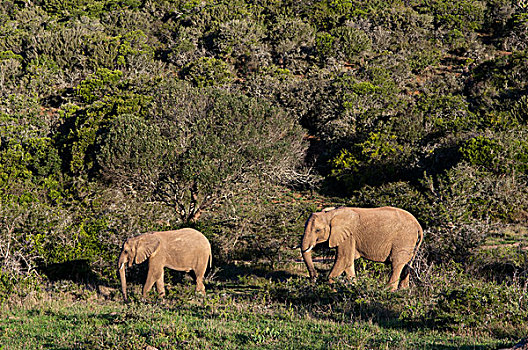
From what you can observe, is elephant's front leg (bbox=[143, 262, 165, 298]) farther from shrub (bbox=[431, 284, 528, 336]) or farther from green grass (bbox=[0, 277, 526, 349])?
shrub (bbox=[431, 284, 528, 336])

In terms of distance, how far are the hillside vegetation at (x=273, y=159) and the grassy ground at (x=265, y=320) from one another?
73 mm

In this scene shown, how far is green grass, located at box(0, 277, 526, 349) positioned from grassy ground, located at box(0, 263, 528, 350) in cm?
2

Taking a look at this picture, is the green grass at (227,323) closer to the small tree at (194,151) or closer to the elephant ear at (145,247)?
the elephant ear at (145,247)

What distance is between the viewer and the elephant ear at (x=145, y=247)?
40.5 ft

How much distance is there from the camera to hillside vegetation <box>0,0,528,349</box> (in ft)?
35.8

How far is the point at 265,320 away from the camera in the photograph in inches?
399

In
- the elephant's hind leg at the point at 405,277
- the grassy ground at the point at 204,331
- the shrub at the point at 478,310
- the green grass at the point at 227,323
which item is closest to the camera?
the grassy ground at the point at 204,331

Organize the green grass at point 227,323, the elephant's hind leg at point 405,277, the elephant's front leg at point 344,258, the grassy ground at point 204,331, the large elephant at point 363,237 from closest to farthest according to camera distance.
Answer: the grassy ground at point 204,331 < the green grass at point 227,323 < the large elephant at point 363,237 < the elephant's front leg at point 344,258 < the elephant's hind leg at point 405,277

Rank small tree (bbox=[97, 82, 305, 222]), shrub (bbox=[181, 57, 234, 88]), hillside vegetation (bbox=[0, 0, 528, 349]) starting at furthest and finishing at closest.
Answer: shrub (bbox=[181, 57, 234, 88])
small tree (bbox=[97, 82, 305, 222])
hillside vegetation (bbox=[0, 0, 528, 349])

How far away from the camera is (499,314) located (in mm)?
9391

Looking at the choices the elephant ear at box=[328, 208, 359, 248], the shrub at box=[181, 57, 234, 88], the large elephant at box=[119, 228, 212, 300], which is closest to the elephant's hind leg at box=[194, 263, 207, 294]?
the large elephant at box=[119, 228, 212, 300]

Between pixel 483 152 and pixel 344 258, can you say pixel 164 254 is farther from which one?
pixel 483 152

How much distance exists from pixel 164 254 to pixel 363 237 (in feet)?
16.6

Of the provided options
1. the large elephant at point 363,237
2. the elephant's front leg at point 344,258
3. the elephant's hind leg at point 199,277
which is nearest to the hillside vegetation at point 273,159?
the elephant's hind leg at point 199,277
